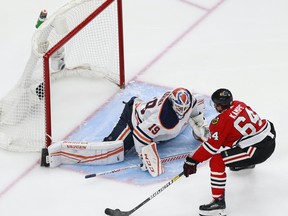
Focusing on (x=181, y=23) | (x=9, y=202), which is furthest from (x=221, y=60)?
(x=9, y=202)

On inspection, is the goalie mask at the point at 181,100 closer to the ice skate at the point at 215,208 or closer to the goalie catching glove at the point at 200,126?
the goalie catching glove at the point at 200,126

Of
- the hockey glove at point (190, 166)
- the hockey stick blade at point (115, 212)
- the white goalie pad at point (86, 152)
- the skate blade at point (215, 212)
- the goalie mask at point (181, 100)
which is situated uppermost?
the goalie mask at point (181, 100)

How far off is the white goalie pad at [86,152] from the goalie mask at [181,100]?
0.49m

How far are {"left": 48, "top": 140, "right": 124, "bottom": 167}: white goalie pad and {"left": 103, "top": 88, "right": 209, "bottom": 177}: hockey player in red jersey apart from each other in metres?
0.10

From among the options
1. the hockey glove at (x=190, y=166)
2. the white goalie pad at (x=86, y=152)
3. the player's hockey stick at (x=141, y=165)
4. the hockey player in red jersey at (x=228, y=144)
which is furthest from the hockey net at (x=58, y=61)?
the hockey player in red jersey at (x=228, y=144)

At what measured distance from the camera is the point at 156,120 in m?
7.12

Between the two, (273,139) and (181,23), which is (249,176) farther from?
(181,23)

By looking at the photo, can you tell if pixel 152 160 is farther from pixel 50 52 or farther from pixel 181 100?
pixel 50 52

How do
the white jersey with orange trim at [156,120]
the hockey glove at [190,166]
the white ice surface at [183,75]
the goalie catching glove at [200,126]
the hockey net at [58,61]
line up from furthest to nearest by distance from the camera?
the goalie catching glove at [200,126]
the hockey net at [58,61]
the white jersey with orange trim at [156,120]
the white ice surface at [183,75]
the hockey glove at [190,166]

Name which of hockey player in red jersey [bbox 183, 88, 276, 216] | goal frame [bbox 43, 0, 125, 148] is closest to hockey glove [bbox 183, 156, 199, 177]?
hockey player in red jersey [bbox 183, 88, 276, 216]

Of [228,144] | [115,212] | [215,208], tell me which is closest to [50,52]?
[115,212]

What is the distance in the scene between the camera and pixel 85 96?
802 cm

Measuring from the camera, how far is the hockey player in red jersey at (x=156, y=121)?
23.2 feet

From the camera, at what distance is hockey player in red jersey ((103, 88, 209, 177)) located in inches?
278
